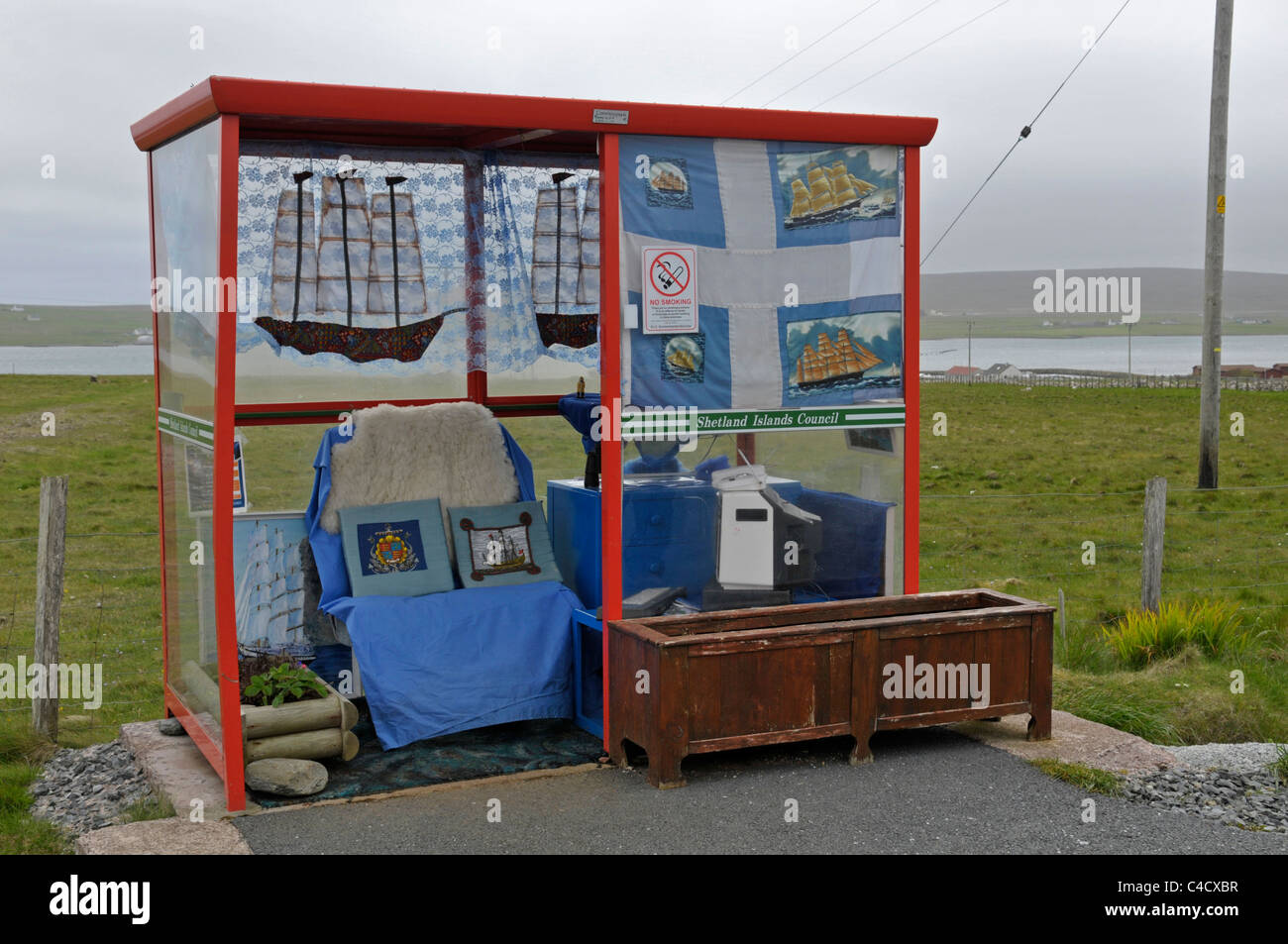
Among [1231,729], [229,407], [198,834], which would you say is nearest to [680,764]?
[198,834]

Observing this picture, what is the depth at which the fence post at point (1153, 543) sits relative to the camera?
9578 millimetres

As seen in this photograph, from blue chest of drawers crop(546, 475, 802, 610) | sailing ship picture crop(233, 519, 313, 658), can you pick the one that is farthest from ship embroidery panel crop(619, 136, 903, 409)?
sailing ship picture crop(233, 519, 313, 658)

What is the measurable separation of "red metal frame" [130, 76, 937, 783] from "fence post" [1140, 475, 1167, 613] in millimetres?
3339

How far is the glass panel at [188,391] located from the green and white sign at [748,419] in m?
1.90

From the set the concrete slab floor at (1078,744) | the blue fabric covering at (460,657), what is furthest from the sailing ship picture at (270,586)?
the concrete slab floor at (1078,744)

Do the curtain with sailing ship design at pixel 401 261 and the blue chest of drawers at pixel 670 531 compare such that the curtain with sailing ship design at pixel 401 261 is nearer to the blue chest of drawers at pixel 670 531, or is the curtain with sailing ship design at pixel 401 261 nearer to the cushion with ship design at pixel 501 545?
the cushion with ship design at pixel 501 545

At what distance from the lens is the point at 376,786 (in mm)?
5980

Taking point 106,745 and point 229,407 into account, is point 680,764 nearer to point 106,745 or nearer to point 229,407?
point 229,407

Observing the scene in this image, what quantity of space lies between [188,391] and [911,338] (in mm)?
3537

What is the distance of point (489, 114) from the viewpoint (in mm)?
5859

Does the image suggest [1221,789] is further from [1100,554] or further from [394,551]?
[1100,554]

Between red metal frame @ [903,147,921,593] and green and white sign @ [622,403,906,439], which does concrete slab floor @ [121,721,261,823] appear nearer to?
green and white sign @ [622,403,906,439]

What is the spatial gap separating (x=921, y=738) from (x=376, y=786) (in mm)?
2622

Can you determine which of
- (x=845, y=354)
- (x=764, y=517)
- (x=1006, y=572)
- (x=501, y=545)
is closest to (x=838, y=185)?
(x=845, y=354)
